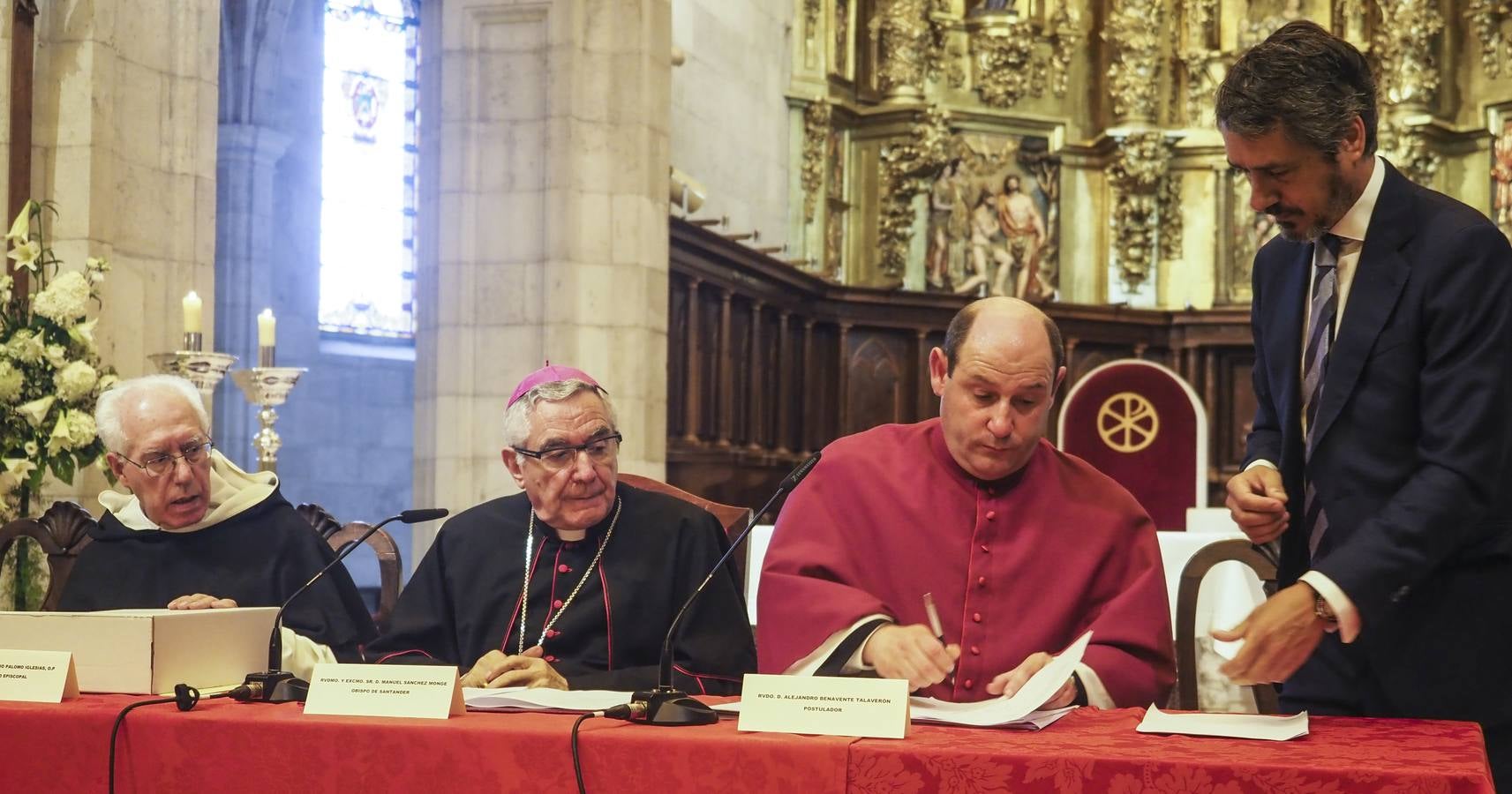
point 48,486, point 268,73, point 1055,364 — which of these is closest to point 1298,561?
point 1055,364

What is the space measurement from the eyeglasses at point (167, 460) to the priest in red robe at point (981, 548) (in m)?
1.77

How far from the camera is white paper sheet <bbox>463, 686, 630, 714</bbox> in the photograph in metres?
2.67

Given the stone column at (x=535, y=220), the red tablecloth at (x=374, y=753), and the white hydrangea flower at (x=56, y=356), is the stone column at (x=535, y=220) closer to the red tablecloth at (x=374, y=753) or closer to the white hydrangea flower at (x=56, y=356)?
the white hydrangea flower at (x=56, y=356)

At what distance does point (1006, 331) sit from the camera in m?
3.14

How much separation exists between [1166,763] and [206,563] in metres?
3.16

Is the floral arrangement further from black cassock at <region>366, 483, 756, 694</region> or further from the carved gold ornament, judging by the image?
the carved gold ornament

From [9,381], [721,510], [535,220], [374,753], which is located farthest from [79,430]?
[535,220]

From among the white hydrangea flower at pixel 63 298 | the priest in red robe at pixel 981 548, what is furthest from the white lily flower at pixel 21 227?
the priest in red robe at pixel 981 548

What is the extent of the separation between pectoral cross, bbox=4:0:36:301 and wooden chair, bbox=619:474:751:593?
2.61 metres

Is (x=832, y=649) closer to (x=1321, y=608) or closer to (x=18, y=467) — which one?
(x=1321, y=608)

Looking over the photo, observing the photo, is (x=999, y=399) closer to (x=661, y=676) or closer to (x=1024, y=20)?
(x=661, y=676)

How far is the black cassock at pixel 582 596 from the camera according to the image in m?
3.83

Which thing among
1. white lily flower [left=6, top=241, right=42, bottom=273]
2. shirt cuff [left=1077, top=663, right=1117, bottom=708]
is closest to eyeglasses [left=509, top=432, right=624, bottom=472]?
shirt cuff [left=1077, top=663, right=1117, bottom=708]

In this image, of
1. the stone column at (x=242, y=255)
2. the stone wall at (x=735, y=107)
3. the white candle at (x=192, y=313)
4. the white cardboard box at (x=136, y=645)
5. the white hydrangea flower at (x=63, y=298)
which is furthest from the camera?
the stone column at (x=242, y=255)
